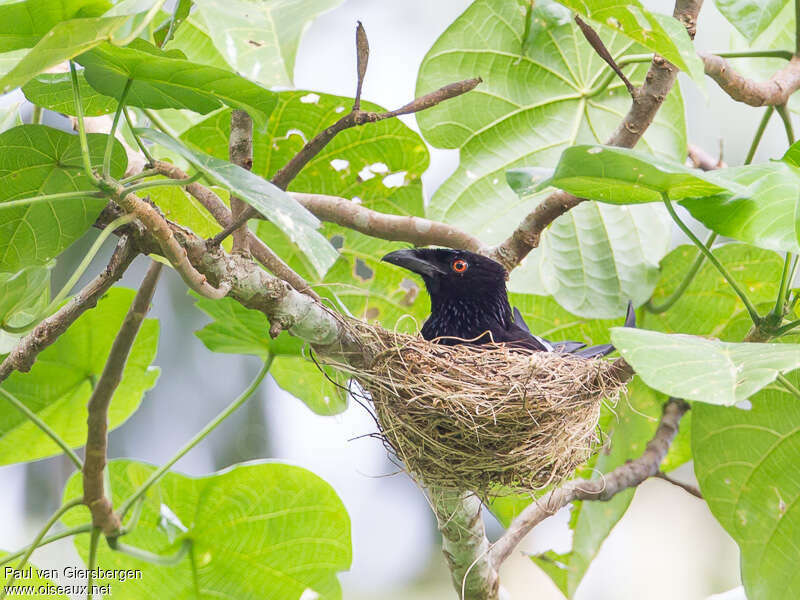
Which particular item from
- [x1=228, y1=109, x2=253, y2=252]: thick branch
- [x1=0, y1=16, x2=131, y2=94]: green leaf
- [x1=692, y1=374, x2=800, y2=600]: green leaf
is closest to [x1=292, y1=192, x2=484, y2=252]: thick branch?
[x1=228, y1=109, x2=253, y2=252]: thick branch

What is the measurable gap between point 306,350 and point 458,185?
3.47 feet

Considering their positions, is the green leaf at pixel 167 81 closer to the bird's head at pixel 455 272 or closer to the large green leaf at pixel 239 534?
the large green leaf at pixel 239 534

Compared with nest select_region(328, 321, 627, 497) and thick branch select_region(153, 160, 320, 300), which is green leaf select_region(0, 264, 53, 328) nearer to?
thick branch select_region(153, 160, 320, 300)

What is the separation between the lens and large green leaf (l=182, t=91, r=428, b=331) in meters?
2.79

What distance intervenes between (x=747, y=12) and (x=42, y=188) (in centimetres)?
179

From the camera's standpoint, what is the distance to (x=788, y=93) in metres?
2.48

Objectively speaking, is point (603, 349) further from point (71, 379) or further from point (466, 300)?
point (71, 379)

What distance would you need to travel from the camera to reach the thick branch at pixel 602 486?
98.3 inches

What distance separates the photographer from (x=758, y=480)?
2.62 metres

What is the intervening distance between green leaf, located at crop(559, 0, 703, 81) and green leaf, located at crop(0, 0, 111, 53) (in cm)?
102

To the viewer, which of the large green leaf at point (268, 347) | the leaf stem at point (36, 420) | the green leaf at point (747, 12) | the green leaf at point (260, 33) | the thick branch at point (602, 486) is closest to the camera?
the green leaf at point (260, 33)

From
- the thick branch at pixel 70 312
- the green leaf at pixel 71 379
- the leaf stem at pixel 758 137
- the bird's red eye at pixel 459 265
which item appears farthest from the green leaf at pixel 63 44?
the bird's red eye at pixel 459 265

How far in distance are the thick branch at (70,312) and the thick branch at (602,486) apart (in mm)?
1362

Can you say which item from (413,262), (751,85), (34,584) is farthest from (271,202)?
(413,262)
